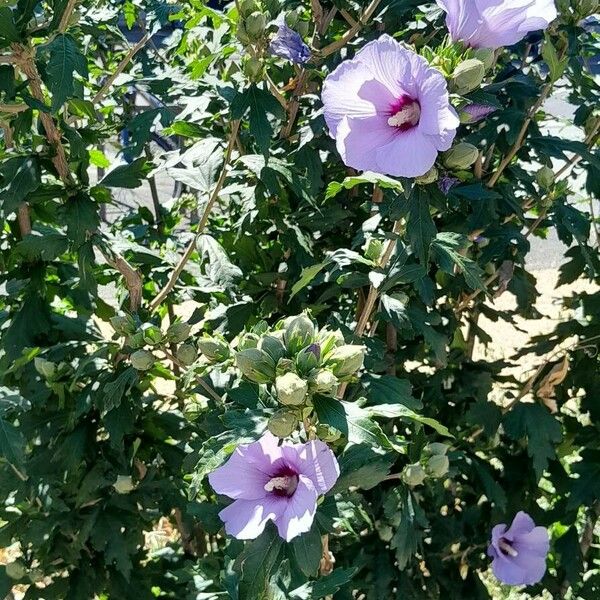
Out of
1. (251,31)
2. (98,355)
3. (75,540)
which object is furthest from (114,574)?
(251,31)

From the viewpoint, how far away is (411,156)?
112 cm

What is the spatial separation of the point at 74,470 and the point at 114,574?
15.3 inches

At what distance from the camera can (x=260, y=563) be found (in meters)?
1.21

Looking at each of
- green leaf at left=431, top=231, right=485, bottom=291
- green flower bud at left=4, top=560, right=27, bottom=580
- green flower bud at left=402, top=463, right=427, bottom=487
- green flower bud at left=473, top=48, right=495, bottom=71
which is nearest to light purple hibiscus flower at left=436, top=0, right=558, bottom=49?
green flower bud at left=473, top=48, right=495, bottom=71

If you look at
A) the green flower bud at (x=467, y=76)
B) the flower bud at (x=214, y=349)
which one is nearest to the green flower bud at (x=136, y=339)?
the flower bud at (x=214, y=349)

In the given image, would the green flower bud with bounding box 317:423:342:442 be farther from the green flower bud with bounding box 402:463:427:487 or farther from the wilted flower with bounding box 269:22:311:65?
the wilted flower with bounding box 269:22:311:65

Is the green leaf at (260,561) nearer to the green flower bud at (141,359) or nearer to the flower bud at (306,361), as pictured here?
the flower bud at (306,361)

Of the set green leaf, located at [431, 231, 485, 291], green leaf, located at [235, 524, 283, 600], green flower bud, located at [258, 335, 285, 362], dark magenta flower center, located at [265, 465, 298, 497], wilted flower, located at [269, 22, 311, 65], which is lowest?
green leaf, located at [235, 524, 283, 600]

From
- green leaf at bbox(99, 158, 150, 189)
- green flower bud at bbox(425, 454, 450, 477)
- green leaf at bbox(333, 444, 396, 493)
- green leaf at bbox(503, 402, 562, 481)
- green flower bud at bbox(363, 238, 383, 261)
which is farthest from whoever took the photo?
green leaf at bbox(503, 402, 562, 481)

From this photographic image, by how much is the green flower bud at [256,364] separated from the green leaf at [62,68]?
1.79ft

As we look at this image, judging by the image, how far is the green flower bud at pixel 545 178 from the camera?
5.85ft

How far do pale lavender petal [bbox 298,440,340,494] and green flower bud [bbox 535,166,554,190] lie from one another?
2.93 ft

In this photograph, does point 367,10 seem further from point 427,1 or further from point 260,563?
point 260,563

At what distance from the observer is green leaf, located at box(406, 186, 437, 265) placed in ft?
4.06
